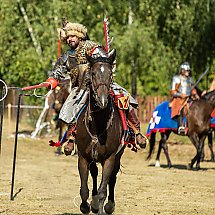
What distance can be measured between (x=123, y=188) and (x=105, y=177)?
15.6 ft

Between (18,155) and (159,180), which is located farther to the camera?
(18,155)

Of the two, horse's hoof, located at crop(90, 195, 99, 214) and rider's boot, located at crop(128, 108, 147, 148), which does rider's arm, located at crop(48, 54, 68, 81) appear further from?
horse's hoof, located at crop(90, 195, 99, 214)

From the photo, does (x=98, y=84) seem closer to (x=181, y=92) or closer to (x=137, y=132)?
(x=137, y=132)

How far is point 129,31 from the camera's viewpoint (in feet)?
105

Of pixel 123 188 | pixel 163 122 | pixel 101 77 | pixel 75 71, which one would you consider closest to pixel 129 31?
pixel 163 122

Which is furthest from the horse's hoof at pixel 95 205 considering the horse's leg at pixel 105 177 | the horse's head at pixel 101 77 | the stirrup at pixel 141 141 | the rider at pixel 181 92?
the rider at pixel 181 92

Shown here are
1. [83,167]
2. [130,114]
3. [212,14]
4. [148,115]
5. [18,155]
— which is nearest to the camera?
[83,167]

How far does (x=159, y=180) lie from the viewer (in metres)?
16.8

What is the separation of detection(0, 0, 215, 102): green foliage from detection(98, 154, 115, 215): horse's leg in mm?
21409

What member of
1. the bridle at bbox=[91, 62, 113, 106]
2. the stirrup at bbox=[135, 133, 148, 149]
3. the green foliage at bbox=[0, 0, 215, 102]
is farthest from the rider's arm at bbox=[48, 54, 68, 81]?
the green foliage at bbox=[0, 0, 215, 102]

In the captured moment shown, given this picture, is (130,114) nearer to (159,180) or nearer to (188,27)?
(159,180)

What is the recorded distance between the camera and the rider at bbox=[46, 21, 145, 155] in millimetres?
10578

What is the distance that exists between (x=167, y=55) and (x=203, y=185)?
1695cm

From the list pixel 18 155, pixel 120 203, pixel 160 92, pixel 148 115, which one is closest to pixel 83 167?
pixel 120 203
